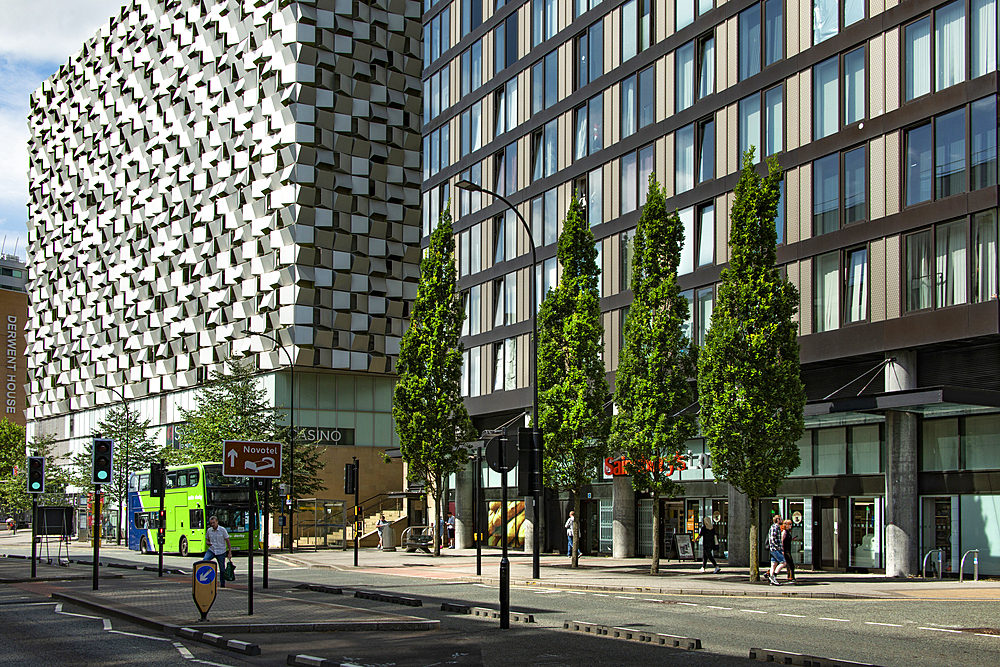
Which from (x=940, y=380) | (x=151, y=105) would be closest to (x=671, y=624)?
(x=940, y=380)

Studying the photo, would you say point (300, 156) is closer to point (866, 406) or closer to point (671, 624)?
point (866, 406)

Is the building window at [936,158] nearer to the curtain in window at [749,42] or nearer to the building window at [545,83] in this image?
the curtain in window at [749,42]

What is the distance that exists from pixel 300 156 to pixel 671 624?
5775 cm

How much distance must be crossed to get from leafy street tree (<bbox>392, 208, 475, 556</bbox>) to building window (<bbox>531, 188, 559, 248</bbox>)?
4.82m

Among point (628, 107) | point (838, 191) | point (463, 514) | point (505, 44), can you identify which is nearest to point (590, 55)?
point (628, 107)

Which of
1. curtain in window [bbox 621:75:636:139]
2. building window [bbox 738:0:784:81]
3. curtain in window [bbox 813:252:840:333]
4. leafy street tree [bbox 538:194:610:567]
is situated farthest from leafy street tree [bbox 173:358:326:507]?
building window [bbox 738:0:784:81]

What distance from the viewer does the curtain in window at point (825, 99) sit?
33.5 m


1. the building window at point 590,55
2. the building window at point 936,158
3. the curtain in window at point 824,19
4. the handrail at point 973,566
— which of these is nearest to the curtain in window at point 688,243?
the curtain in window at point 824,19

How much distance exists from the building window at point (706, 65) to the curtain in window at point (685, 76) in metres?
0.39

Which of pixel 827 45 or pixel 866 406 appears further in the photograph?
pixel 827 45

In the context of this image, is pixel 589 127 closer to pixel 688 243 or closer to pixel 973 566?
pixel 688 243

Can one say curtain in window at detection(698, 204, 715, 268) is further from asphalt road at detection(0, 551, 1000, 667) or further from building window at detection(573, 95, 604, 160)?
asphalt road at detection(0, 551, 1000, 667)

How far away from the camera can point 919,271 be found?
30.2 meters

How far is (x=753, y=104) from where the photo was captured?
36812 millimetres
